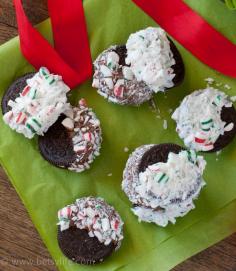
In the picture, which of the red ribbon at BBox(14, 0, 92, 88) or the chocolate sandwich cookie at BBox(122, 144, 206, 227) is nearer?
the chocolate sandwich cookie at BBox(122, 144, 206, 227)

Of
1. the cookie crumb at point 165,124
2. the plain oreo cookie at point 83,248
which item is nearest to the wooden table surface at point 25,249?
the plain oreo cookie at point 83,248

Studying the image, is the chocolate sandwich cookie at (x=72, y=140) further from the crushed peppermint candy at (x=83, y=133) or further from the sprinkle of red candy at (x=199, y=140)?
the sprinkle of red candy at (x=199, y=140)

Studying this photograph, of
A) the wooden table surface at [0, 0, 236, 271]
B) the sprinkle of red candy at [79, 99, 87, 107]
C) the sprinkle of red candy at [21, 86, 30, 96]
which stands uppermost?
the sprinkle of red candy at [21, 86, 30, 96]

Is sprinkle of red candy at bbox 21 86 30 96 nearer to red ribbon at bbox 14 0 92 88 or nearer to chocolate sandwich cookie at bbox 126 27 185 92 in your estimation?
red ribbon at bbox 14 0 92 88

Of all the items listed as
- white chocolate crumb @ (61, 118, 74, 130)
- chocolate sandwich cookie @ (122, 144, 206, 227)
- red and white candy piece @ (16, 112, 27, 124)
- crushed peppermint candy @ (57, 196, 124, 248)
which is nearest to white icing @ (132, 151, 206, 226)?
chocolate sandwich cookie @ (122, 144, 206, 227)

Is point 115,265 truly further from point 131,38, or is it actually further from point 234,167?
point 131,38

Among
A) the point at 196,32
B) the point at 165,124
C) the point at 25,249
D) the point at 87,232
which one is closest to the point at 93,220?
the point at 87,232

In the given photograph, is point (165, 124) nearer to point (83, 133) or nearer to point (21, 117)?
point (83, 133)
